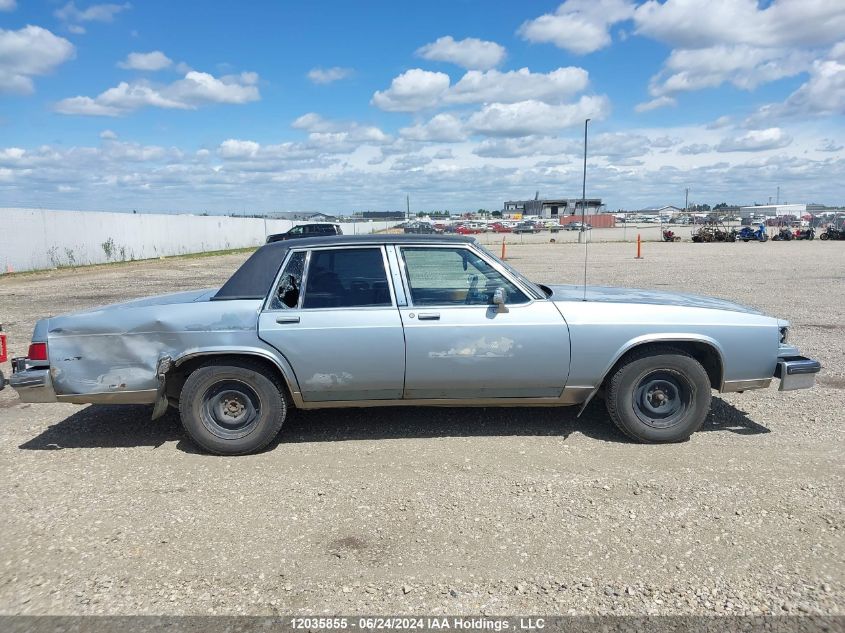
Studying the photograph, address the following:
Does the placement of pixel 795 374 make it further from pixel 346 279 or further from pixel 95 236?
pixel 95 236

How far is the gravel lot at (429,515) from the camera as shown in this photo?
304 cm

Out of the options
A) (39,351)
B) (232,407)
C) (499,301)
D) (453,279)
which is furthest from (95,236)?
(499,301)

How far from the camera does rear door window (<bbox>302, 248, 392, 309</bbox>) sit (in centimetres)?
482

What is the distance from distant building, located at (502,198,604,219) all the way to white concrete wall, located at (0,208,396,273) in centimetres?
6507

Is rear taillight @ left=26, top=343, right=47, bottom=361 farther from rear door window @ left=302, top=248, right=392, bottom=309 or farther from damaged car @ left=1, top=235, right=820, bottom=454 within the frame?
rear door window @ left=302, top=248, right=392, bottom=309

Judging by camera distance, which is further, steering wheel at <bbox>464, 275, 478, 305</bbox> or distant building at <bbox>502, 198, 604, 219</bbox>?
distant building at <bbox>502, 198, 604, 219</bbox>

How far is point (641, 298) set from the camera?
5176 mm

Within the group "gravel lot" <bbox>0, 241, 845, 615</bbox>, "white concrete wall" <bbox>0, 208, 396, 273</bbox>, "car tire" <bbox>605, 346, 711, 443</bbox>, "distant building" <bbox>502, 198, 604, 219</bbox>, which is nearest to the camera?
"gravel lot" <bbox>0, 241, 845, 615</bbox>

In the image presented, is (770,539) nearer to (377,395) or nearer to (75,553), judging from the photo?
(377,395)

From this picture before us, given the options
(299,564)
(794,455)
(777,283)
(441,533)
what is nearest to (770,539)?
(794,455)

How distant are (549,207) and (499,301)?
388 feet

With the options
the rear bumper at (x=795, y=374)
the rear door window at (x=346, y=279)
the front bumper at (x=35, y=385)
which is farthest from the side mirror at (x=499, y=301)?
the front bumper at (x=35, y=385)

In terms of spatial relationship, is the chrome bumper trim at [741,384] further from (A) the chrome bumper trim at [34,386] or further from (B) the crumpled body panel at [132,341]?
(A) the chrome bumper trim at [34,386]

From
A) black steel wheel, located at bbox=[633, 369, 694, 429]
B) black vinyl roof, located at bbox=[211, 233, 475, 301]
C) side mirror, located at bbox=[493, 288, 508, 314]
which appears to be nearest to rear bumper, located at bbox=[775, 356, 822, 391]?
black steel wheel, located at bbox=[633, 369, 694, 429]
